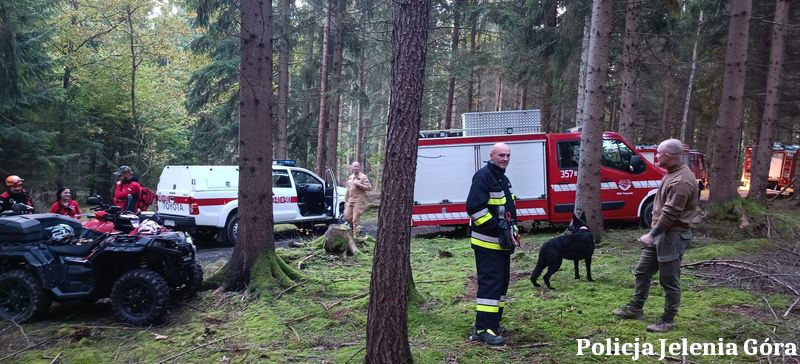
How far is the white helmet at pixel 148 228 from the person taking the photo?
593 cm

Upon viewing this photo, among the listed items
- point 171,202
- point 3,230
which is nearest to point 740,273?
point 3,230

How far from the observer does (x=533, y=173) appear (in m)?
11.1

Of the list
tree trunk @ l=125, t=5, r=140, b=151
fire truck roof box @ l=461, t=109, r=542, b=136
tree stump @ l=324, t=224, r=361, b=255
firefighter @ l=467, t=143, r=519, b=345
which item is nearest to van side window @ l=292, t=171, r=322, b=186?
tree stump @ l=324, t=224, r=361, b=255

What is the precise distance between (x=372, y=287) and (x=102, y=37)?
24.1 meters

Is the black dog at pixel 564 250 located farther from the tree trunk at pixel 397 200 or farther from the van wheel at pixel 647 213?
the van wheel at pixel 647 213

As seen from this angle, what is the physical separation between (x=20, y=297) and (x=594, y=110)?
8.68 metres

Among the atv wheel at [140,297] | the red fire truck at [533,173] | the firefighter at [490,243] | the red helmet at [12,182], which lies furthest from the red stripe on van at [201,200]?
the firefighter at [490,243]

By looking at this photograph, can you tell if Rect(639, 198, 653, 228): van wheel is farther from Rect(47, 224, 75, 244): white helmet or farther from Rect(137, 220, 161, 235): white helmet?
Rect(47, 224, 75, 244): white helmet

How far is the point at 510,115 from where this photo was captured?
11.4 m

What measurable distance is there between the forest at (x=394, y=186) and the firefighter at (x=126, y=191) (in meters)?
1.89

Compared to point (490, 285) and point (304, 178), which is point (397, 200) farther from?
point (304, 178)

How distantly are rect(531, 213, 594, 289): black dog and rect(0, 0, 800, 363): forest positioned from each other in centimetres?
10

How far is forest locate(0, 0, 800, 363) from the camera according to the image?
393cm

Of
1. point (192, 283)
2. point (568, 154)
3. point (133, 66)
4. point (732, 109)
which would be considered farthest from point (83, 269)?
point (133, 66)
